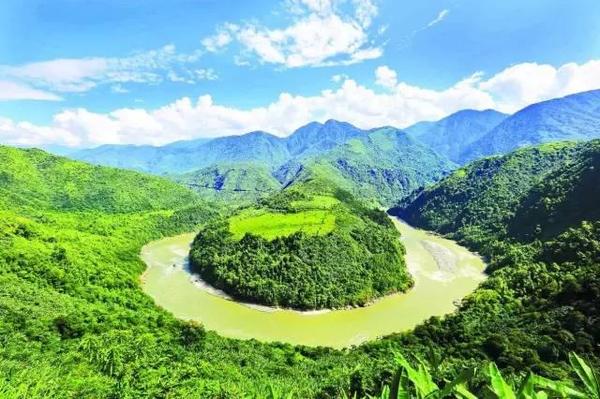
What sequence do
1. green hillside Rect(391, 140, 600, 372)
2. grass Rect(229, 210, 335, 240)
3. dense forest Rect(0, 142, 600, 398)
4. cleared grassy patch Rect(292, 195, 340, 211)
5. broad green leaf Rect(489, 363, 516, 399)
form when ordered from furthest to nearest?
cleared grassy patch Rect(292, 195, 340, 211) < grass Rect(229, 210, 335, 240) < green hillside Rect(391, 140, 600, 372) < dense forest Rect(0, 142, 600, 398) < broad green leaf Rect(489, 363, 516, 399)

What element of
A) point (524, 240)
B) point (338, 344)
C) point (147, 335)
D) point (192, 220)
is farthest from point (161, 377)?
point (192, 220)

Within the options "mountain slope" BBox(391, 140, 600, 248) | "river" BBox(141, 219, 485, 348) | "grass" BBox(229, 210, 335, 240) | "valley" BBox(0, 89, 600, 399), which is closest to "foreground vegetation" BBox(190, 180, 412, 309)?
"grass" BBox(229, 210, 335, 240)

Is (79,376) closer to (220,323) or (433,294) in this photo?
(220,323)

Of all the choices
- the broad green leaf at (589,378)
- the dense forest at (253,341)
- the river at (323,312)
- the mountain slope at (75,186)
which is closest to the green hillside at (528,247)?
the dense forest at (253,341)

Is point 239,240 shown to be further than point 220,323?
Yes

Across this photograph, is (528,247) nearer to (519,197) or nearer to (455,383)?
(519,197)

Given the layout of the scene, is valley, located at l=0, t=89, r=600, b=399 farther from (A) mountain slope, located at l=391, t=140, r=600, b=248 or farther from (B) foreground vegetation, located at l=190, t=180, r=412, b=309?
(A) mountain slope, located at l=391, t=140, r=600, b=248
